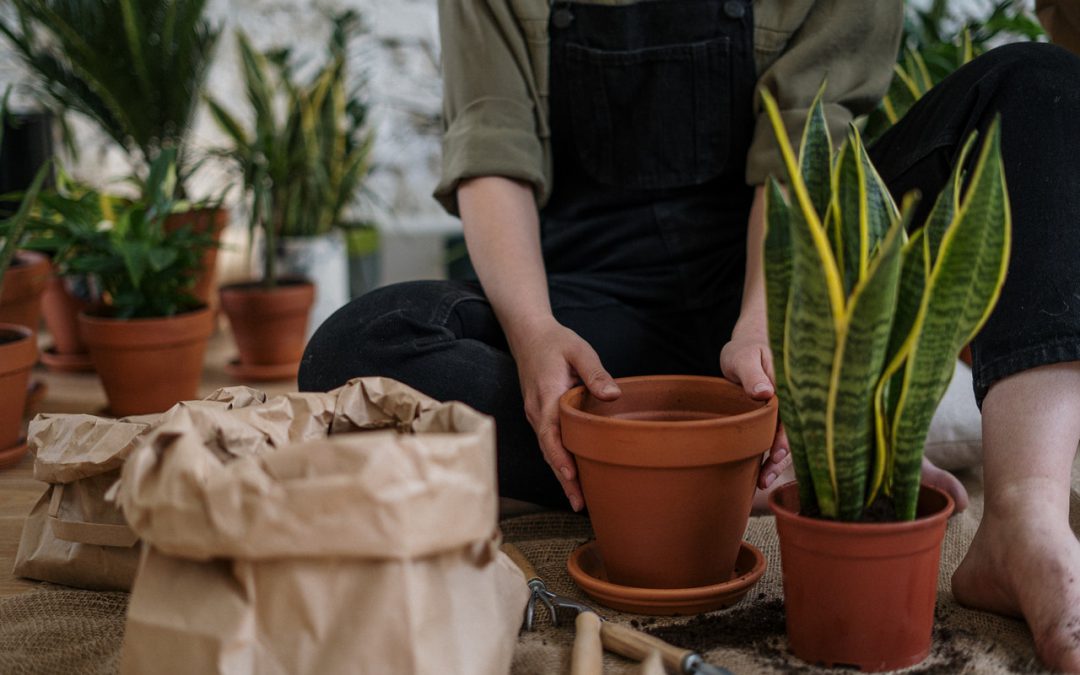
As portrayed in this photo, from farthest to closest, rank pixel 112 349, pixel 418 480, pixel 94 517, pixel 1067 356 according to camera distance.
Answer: pixel 112 349 < pixel 94 517 < pixel 1067 356 < pixel 418 480

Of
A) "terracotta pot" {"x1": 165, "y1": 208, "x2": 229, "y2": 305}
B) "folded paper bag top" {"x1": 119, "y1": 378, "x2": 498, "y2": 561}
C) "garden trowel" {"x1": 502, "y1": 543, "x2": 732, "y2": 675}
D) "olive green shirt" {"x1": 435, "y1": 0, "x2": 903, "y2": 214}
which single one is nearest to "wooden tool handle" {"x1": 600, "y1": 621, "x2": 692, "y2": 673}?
"garden trowel" {"x1": 502, "y1": 543, "x2": 732, "y2": 675}

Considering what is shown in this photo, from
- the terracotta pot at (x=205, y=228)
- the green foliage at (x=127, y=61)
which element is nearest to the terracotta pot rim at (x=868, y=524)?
the terracotta pot at (x=205, y=228)

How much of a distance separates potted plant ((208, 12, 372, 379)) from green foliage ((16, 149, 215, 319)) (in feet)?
0.93

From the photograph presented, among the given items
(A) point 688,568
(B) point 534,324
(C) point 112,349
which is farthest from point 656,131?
(C) point 112,349

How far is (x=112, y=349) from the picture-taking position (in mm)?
1995

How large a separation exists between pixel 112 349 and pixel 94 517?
860 millimetres

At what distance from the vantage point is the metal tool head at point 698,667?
86 centimetres

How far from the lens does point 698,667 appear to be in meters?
0.87

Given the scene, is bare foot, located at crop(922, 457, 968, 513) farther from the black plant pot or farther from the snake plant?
the black plant pot

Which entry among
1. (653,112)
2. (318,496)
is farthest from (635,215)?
(318,496)

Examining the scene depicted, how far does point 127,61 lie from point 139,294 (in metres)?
0.73

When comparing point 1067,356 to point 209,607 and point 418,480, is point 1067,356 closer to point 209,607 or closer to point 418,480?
point 418,480

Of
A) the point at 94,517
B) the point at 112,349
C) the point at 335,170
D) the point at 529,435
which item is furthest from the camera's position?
the point at 335,170

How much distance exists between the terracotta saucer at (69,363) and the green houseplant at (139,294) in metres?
0.39
